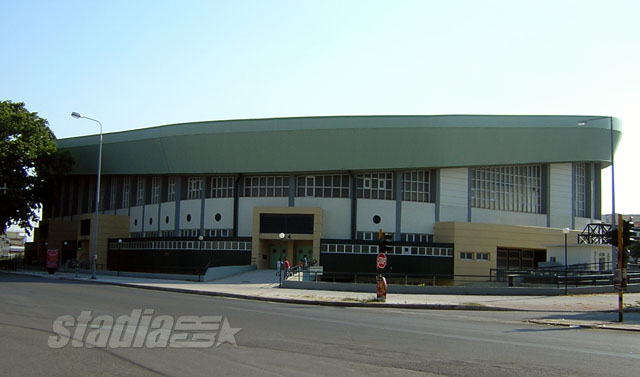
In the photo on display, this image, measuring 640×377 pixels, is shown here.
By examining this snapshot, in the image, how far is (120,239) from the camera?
204 feet

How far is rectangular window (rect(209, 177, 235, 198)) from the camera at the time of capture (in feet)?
186

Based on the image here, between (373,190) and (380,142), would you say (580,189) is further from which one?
(380,142)

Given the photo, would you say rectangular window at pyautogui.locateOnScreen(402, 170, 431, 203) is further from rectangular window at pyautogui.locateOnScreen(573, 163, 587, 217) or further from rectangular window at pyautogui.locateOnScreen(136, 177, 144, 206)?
rectangular window at pyautogui.locateOnScreen(136, 177, 144, 206)

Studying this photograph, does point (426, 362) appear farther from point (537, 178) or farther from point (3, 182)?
point (3, 182)

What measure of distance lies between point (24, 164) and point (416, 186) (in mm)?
38366

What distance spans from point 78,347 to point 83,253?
58.0 metres

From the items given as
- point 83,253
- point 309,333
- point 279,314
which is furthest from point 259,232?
point 309,333

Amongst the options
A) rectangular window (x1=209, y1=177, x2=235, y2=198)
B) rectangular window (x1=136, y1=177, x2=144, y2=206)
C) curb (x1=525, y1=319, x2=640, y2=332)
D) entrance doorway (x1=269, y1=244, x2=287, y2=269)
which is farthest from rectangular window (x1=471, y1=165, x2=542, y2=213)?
curb (x1=525, y1=319, x2=640, y2=332)

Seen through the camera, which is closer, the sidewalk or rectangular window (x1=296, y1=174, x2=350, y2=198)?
the sidewalk

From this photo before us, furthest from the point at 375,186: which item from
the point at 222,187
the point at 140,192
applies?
the point at 140,192

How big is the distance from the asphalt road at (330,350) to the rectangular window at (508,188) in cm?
3721

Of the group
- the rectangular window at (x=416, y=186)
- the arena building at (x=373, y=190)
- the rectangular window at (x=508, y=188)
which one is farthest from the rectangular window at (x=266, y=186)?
the rectangular window at (x=508, y=188)

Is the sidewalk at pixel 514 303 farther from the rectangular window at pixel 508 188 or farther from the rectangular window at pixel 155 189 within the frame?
the rectangular window at pixel 155 189

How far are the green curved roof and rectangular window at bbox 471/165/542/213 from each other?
2.72m
